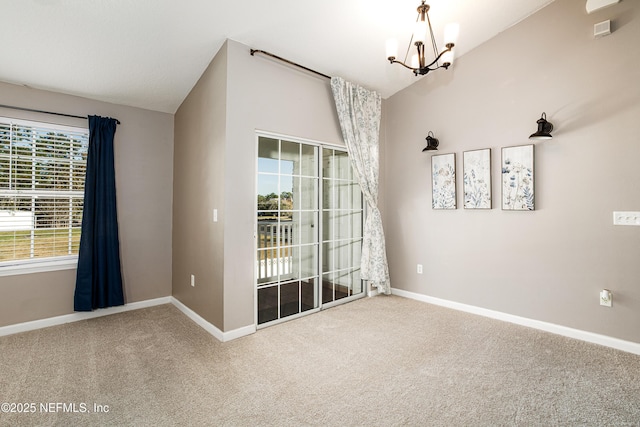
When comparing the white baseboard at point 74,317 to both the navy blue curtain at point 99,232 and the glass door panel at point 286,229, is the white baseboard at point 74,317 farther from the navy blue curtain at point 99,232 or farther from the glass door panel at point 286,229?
the glass door panel at point 286,229

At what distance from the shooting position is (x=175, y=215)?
13.1 feet

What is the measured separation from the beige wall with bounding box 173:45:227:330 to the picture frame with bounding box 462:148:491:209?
8.90 feet

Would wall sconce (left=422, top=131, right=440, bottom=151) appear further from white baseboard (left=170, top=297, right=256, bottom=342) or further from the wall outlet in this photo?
white baseboard (left=170, top=297, right=256, bottom=342)

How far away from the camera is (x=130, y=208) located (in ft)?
12.2

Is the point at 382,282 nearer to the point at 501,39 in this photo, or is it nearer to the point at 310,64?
the point at 310,64

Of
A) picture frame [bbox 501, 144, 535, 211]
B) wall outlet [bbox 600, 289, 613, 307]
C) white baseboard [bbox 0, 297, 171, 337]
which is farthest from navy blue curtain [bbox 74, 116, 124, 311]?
wall outlet [bbox 600, 289, 613, 307]

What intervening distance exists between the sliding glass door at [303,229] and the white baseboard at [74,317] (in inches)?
65.5

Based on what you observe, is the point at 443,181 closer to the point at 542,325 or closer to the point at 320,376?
the point at 542,325

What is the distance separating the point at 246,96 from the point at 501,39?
9.28 ft

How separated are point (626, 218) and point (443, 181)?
1662mm

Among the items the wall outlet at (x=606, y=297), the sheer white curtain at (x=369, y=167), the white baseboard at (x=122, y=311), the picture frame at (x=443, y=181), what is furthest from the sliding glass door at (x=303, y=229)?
the wall outlet at (x=606, y=297)

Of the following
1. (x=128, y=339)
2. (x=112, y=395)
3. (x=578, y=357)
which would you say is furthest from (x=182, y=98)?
(x=578, y=357)

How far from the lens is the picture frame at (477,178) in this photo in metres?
3.44

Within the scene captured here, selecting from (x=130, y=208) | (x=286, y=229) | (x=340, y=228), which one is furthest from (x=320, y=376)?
(x=130, y=208)
